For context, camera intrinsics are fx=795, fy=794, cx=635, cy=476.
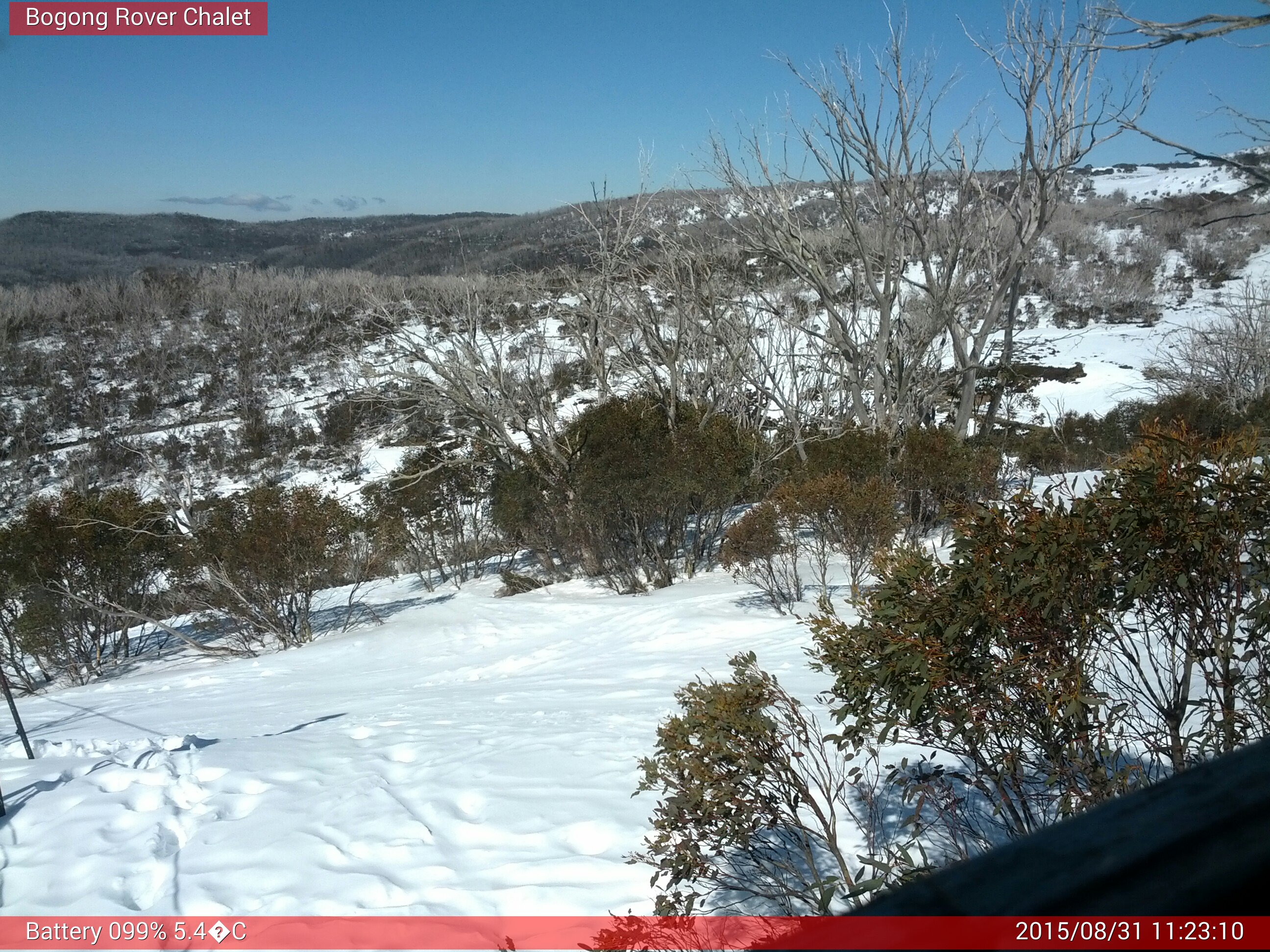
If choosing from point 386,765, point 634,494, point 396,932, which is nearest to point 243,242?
point 634,494

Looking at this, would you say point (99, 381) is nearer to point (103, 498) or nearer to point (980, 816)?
point (103, 498)

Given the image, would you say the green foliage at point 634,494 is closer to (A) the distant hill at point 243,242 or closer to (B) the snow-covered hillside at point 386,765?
(B) the snow-covered hillside at point 386,765

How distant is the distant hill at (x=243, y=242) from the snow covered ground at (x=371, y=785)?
41497 mm

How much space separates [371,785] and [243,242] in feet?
283

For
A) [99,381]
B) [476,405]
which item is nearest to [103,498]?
[476,405]

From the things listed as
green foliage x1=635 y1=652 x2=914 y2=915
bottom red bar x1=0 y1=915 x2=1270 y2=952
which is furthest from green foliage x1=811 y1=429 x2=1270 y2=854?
bottom red bar x1=0 y1=915 x2=1270 y2=952

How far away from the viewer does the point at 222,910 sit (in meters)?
3.31

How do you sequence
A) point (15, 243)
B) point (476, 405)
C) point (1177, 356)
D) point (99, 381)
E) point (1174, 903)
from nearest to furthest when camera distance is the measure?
point (1174, 903) < point (476, 405) < point (1177, 356) < point (99, 381) < point (15, 243)

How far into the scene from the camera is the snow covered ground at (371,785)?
351 centimetres

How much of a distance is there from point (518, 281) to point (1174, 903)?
17457 millimetres

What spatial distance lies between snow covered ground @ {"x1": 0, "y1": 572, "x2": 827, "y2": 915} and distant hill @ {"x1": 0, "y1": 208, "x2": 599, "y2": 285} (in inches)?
1634

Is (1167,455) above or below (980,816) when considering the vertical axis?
above

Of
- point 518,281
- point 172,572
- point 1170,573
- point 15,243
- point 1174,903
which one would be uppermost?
point 15,243

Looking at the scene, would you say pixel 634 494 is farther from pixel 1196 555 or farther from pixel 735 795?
pixel 1196 555
